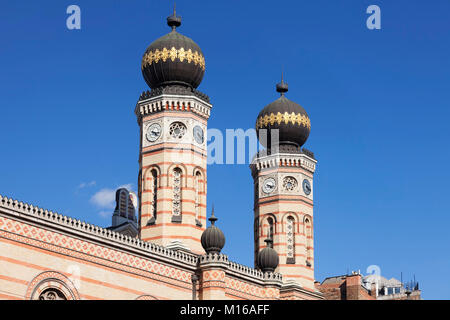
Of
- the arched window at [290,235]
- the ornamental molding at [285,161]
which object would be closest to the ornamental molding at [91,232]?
the arched window at [290,235]

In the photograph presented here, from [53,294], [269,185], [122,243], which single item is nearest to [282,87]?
[269,185]

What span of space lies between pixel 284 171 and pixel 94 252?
17656 millimetres

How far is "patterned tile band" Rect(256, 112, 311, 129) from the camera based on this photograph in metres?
47.1

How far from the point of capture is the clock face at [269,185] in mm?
46750

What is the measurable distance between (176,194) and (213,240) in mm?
4688

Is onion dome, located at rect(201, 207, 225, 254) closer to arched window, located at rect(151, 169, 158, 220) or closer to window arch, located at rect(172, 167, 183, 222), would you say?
window arch, located at rect(172, 167, 183, 222)

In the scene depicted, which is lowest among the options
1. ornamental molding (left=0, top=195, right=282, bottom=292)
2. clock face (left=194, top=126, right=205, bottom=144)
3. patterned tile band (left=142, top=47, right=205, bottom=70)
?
ornamental molding (left=0, top=195, right=282, bottom=292)

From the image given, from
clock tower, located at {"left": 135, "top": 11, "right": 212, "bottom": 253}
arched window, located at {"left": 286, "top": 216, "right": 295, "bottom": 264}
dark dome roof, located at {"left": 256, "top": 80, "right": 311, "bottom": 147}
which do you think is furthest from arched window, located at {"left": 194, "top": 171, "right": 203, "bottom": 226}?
dark dome roof, located at {"left": 256, "top": 80, "right": 311, "bottom": 147}

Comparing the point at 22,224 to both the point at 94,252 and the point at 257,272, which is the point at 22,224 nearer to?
the point at 94,252

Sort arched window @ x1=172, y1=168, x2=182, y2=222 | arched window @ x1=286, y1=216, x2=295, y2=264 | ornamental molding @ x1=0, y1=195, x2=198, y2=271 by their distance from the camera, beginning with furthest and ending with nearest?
arched window @ x1=286, y1=216, x2=295, y2=264 → arched window @ x1=172, y1=168, x2=182, y2=222 → ornamental molding @ x1=0, y1=195, x2=198, y2=271

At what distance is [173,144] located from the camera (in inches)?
1586

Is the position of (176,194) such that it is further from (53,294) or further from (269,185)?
(53,294)

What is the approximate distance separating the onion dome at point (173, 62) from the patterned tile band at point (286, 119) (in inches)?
268

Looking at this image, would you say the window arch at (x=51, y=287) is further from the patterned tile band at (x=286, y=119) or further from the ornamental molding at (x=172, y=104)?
the patterned tile band at (x=286, y=119)
